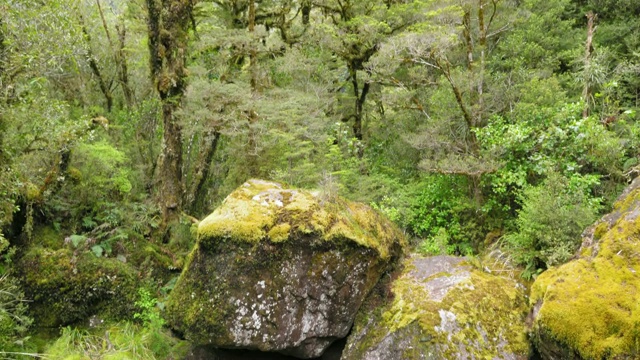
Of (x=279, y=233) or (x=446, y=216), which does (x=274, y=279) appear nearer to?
(x=279, y=233)

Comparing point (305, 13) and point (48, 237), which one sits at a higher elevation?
point (305, 13)

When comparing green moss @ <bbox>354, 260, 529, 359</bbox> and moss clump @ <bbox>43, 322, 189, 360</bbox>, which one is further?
moss clump @ <bbox>43, 322, 189, 360</bbox>

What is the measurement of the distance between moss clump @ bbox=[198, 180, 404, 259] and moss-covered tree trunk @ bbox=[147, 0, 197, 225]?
11.0 ft

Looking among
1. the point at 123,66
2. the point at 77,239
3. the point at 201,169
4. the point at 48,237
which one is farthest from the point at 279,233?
the point at 123,66

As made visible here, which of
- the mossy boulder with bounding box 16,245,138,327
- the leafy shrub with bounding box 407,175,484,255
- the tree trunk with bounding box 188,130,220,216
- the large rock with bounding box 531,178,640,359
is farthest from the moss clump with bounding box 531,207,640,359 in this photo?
the tree trunk with bounding box 188,130,220,216

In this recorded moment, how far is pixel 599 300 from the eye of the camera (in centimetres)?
424

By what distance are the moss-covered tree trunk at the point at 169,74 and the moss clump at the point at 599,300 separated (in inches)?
288

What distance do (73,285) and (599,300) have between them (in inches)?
314

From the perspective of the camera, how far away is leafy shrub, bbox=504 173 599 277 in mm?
5438

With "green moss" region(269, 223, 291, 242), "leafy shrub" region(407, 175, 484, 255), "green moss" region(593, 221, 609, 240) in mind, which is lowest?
"leafy shrub" region(407, 175, 484, 255)

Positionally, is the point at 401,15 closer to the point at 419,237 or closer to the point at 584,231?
the point at 419,237

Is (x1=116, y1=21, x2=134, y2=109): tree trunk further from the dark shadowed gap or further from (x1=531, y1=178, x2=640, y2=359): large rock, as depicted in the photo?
(x1=531, y1=178, x2=640, y2=359): large rock

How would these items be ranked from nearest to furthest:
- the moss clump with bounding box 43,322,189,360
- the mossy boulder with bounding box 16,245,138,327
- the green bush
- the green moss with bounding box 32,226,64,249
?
the green bush, the moss clump with bounding box 43,322,189,360, the mossy boulder with bounding box 16,245,138,327, the green moss with bounding box 32,226,64,249

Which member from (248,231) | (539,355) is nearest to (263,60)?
(248,231)
